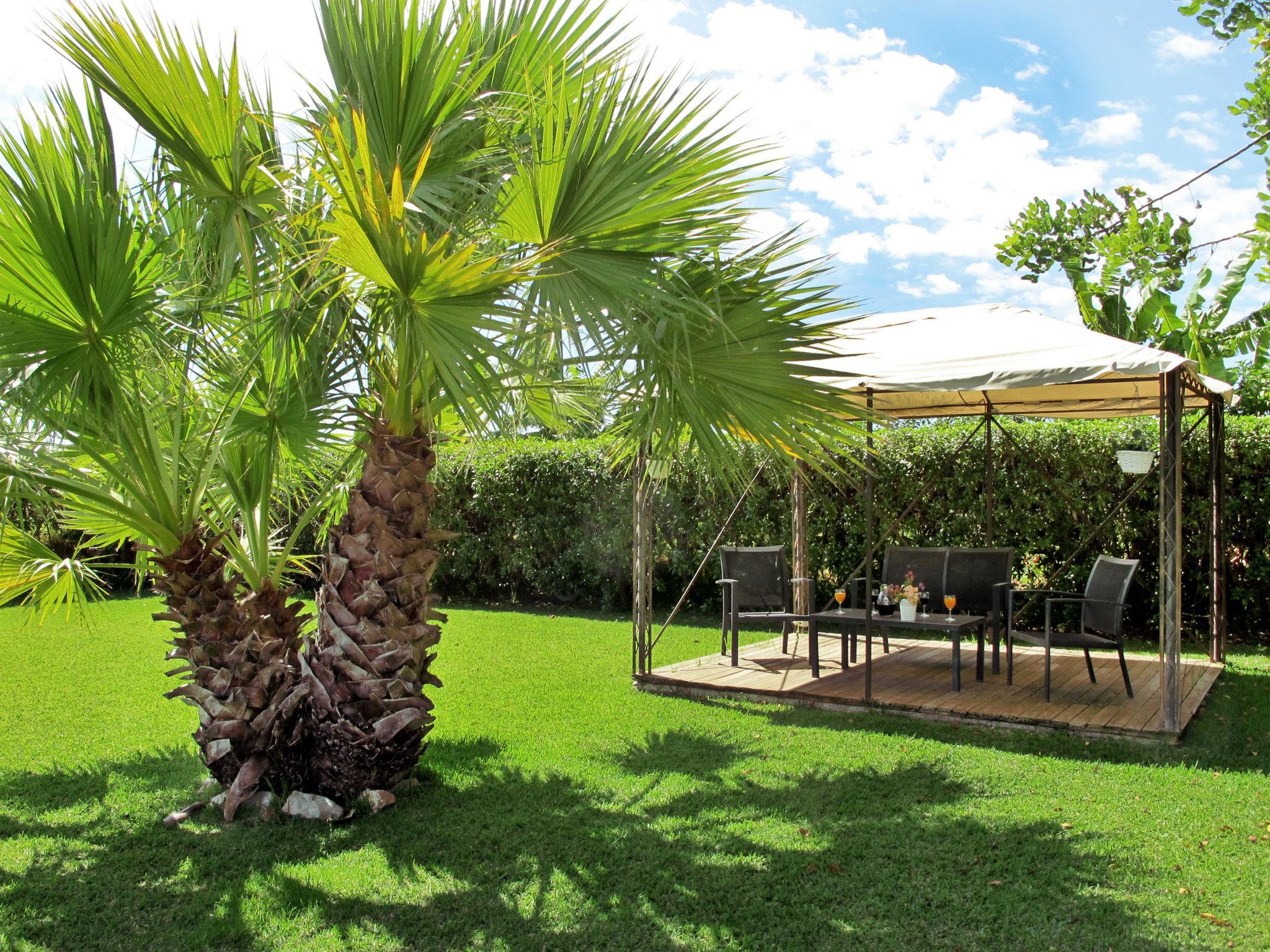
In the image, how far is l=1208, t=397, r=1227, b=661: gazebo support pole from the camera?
25.7 ft

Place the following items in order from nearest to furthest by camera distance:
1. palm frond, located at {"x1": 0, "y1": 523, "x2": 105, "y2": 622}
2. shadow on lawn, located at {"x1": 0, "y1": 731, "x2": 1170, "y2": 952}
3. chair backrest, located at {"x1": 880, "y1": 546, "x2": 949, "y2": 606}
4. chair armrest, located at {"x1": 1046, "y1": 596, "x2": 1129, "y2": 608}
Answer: shadow on lawn, located at {"x1": 0, "y1": 731, "x2": 1170, "y2": 952}, palm frond, located at {"x1": 0, "y1": 523, "x2": 105, "y2": 622}, chair armrest, located at {"x1": 1046, "y1": 596, "x2": 1129, "y2": 608}, chair backrest, located at {"x1": 880, "y1": 546, "x2": 949, "y2": 606}

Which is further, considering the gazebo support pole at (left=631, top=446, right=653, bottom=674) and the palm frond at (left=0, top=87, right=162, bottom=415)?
the gazebo support pole at (left=631, top=446, right=653, bottom=674)

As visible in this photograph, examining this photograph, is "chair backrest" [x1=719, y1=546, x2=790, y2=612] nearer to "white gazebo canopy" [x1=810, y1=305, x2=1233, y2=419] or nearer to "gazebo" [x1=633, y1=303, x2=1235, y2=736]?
"gazebo" [x1=633, y1=303, x2=1235, y2=736]

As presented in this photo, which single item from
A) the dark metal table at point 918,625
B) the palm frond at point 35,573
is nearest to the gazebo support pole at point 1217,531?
the dark metal table at point 918,625

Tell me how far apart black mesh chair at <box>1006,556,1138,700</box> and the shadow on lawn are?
6.50 feet

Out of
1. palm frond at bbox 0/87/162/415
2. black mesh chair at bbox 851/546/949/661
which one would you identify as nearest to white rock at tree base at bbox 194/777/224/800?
palm frond at bbox 0/87/162/415

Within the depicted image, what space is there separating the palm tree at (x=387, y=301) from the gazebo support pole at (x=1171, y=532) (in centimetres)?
255

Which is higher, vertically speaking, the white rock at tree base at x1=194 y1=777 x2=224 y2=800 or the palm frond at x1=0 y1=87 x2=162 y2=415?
the palm frond at x1=0 y1=87 x2=162 y2=415

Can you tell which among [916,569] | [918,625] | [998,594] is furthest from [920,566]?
[918,625]

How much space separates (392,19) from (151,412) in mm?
2227

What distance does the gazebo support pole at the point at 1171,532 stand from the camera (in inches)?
228

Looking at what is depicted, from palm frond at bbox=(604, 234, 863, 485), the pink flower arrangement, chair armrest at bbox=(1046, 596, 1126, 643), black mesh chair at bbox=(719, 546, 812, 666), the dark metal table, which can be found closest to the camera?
palm frond at bbox=(604, 234, 863, 485)

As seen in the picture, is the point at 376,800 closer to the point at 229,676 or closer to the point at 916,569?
the point at 229,676

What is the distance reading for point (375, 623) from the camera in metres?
4.81
